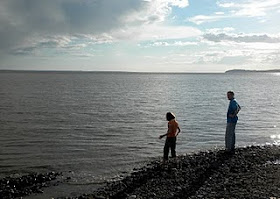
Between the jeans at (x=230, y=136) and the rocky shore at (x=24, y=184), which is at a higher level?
the jeans at (x=230, y=136)

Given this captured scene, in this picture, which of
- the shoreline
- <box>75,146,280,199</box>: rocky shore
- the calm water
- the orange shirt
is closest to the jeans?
<box>75,146,280,199</box>: rocky shore

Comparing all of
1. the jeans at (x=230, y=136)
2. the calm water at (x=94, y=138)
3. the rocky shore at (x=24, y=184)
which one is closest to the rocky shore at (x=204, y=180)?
the jeans at (x=230, y=136)

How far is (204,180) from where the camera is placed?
1293 cm

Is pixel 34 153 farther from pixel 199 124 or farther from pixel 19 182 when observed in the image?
pixel 199 124

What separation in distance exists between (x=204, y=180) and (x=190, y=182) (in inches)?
24.8

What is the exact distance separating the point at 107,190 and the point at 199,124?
1885 cm

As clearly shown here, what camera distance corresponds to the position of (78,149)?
19797 mm

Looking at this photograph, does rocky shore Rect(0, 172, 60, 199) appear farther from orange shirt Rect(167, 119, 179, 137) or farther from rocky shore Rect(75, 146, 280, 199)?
orange shirt Rect(167, 119, 179, 137)

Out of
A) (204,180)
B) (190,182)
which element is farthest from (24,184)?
(204,180)

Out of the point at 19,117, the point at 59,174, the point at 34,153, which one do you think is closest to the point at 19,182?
the point at 59,174

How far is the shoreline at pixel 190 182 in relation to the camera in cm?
1147

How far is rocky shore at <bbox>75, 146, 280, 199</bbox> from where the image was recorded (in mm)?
11422

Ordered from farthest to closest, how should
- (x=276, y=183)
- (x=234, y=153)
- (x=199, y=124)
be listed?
(x=199, y=124) < (x=234, y=153) < (x=276, y=183)

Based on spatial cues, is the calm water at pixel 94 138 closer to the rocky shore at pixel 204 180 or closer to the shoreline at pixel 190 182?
the shoreline at pixel 190 182
